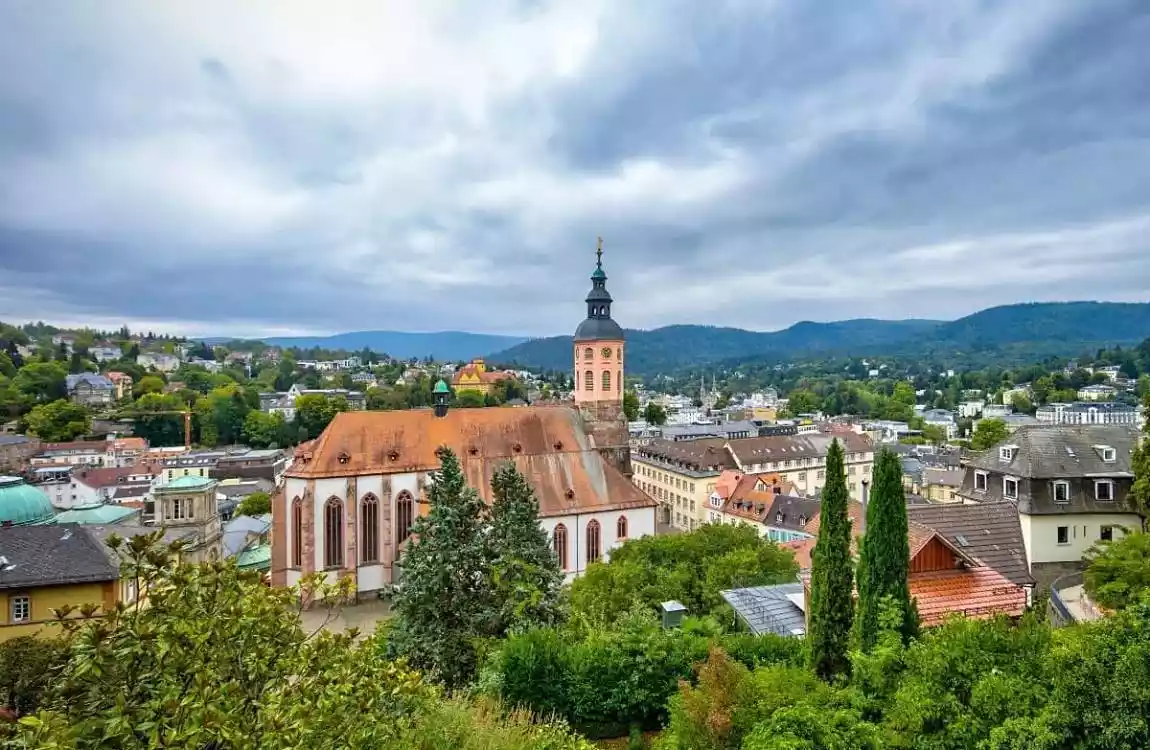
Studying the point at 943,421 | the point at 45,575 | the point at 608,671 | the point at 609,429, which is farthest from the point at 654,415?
the point at 608,671

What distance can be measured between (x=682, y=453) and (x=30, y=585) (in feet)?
181

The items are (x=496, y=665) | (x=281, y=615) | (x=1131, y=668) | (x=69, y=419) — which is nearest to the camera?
(x=281, y=615)

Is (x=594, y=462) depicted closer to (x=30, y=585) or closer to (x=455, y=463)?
(x=455, y=463)

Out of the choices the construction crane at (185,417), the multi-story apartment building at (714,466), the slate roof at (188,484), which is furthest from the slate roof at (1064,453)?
the construction crane at (185,417)

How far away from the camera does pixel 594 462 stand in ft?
135

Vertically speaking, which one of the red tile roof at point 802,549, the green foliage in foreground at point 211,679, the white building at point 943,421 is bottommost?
the white building at point 943,421

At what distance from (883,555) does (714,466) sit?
54.5 m

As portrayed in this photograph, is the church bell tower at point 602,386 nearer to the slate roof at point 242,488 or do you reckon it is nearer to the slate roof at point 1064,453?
the slate roof at point 1064,453

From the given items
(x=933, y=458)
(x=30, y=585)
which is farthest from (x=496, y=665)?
(x=933, y=458)

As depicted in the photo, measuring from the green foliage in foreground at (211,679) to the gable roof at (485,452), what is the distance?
3063 cm

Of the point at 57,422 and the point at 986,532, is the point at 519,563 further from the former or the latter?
the point at 57,422

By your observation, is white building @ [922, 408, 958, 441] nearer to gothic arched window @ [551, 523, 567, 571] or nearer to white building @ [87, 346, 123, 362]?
gothic arched window @ [551, 523, 567, 571]

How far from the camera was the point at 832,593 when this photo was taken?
15969 millimetres

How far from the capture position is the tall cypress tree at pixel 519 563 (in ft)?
61.2
